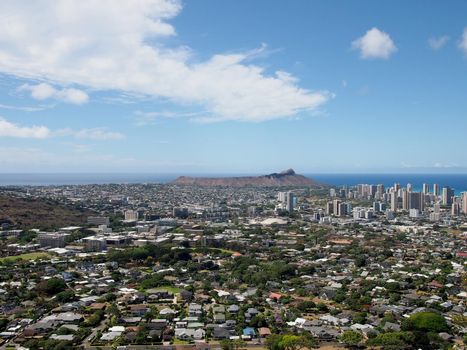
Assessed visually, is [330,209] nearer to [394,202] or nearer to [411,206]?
[394,202]

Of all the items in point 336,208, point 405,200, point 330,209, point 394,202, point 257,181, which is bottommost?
point 330,209

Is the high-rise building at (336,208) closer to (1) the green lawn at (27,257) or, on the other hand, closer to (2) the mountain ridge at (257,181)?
(1) the green lawn at (27,257)

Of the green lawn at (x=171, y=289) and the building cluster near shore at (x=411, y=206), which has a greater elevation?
the building cluster near shore at (x=411, y=206)

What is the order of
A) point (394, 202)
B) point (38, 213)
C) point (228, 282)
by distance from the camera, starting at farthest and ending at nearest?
1. point (394, 202)
2. point (38, 213)
3. point (228, 282)

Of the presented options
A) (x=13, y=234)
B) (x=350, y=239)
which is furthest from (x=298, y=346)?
(x=13, y=234)

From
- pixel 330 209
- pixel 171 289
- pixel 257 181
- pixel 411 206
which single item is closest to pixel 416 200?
pixel 411 206

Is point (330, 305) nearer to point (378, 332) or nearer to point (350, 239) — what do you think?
point (378, 332)

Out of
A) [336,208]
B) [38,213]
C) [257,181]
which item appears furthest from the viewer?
[257,181]

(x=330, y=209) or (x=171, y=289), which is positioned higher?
(x=330, y=209)

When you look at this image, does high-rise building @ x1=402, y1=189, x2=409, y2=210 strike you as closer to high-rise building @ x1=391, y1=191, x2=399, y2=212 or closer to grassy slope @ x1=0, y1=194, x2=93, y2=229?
high-rise building @ x1=391, y1=191, x2=399, y2=212

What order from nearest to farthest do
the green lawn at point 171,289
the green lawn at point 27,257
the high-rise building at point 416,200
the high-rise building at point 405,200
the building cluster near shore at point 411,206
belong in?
the green lawn at point 171,289
the green lawn at point 27,257
the building cluster near shore at point 411,206
the high-rise building at point 416,200
the high-rise building at point 405,200

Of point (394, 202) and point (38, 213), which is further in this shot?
point (394, 202)

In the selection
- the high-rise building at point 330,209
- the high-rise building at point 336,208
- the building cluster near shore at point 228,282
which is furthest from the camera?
the high-rise building at point 330,209

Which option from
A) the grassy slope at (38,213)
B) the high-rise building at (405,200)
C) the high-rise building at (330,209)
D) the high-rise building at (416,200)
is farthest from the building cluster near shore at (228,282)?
the high-rise building at (405,200)
